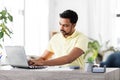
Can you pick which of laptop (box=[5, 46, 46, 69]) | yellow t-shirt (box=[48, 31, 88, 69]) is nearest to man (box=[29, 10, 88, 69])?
yellow t-shirt (box=[48, 31, 88, 69])

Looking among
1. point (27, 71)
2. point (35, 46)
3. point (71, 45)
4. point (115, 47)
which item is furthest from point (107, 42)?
point (27, 71)

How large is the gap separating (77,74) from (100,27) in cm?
514

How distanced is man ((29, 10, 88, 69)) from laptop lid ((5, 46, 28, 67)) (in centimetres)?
29

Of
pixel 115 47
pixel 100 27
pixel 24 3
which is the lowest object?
pixel 115 47

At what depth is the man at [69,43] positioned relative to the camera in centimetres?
299

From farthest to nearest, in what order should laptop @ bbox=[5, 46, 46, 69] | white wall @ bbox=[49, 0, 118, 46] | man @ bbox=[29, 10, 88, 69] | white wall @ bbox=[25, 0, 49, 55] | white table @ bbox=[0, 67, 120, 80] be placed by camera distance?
1. white wall @ bbox=[49, 0, 118, 46]
2. white wall @ bbox=[25, 0, 49, 55]
3. man @ bbox=[29, 10, 88, 69]
4. laptop @ bbox=[5, 46, 46, 69]
5. white table @ bbox=[0, 67, 120, 80]

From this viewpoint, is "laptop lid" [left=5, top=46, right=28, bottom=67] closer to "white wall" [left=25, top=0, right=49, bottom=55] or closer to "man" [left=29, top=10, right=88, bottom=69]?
"man" [left=29, top=10, right=88, bottom=69]

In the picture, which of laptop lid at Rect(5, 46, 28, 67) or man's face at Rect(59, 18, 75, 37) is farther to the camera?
man's face at Rect(59, 18, 75, 37)

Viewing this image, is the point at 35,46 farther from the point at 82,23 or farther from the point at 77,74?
the point at 77,74

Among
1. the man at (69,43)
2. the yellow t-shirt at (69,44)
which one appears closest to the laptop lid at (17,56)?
the man at (69,43)

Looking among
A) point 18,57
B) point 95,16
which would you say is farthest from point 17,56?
point 95,16

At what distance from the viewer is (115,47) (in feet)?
24.0

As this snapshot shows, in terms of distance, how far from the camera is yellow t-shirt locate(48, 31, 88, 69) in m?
3.12

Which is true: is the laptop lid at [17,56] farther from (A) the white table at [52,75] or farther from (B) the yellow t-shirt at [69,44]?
(B) the yellow t-shirt at [69,44]
